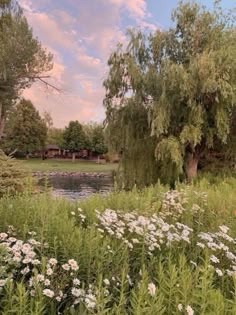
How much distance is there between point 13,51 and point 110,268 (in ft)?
57.4

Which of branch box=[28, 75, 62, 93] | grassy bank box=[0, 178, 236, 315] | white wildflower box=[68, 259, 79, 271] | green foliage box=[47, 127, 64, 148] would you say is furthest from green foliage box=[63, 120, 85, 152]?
white wildflower box=[68, 259, 79, 271]

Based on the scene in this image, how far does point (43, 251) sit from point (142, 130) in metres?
11.6

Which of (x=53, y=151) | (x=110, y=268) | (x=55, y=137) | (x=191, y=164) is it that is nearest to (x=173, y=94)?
(x=191, y=164)

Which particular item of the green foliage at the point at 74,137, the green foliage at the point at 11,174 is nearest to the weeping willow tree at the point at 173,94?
the green foliage at the point at 11,174

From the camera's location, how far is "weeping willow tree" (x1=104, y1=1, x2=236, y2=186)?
39.2 feet

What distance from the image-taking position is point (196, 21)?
521 inches

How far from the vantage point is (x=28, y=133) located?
51562 millimetres

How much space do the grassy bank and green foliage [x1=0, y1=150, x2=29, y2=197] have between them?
4.68 metres

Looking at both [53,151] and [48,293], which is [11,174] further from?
[53,151]

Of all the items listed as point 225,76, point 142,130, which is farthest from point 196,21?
point 142,130

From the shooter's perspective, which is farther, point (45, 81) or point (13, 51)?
point (45, 81)

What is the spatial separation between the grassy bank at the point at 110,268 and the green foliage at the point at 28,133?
160ft

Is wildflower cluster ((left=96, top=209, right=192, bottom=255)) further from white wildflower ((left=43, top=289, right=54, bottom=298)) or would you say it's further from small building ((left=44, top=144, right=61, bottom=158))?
small building ((left=44, top=144, right=61, bottom=158))

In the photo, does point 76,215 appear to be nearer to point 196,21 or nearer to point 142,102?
point 142,102
